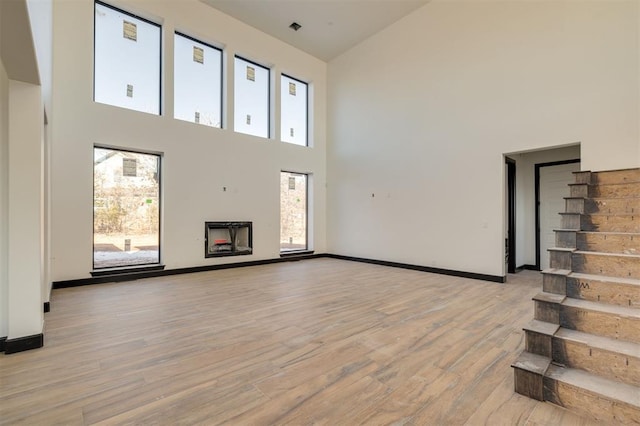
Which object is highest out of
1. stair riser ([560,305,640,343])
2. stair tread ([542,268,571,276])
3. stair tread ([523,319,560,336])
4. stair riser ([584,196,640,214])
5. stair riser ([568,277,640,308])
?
stair riser ([584,196,640,214])

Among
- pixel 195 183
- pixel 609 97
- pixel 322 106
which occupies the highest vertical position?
→ pixel 322 106

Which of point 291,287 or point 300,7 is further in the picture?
point 300,7

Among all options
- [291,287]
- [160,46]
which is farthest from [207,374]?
[160,46]

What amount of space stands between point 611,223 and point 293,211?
621 centimetres

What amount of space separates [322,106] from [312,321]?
6.87 metres

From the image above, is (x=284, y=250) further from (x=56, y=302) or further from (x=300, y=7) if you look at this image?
(x=300, y=7)

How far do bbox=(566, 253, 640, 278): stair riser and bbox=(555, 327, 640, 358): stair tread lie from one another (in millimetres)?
600

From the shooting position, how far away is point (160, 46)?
586 cm

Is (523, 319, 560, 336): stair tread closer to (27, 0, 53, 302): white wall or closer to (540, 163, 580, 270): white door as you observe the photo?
(27, 0, 53, 302): white wall

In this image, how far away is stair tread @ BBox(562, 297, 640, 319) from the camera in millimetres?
1939

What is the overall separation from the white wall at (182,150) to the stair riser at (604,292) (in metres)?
5.91

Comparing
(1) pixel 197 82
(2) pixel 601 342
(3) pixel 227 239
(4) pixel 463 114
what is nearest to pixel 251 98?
(1) pixel 197 82

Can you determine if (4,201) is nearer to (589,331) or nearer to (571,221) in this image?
(589,331)

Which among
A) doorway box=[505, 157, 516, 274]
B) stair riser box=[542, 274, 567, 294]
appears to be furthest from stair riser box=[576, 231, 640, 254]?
doorway box=[505, 157, 516, 274]
